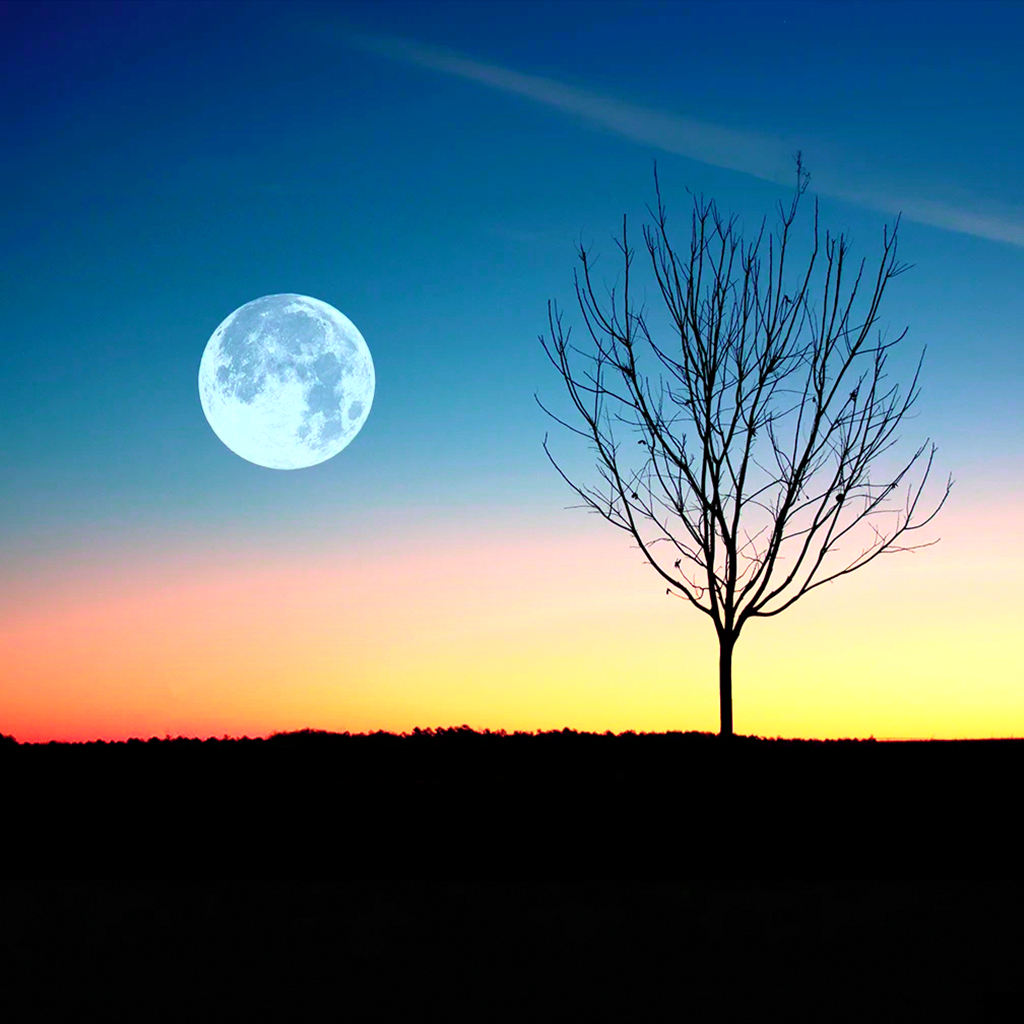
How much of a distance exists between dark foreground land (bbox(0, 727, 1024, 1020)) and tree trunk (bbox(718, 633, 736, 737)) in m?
0.59

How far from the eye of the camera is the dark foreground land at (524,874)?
196 inches

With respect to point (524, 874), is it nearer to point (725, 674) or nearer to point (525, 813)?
point (525, 813)

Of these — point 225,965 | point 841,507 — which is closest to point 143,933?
point 225,965

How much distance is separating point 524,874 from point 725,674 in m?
3.91

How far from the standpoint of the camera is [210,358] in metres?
16.7

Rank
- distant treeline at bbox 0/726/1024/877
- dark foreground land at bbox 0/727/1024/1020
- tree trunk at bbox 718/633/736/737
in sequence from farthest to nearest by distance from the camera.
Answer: tree trunk at bbox 718/633/736/737, distant treeline at bbox 0/726/1024/877, dark foreground land at bbox 0/727/1024/1020

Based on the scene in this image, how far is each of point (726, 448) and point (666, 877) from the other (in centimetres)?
478

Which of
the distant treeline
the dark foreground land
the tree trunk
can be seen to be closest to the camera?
the dark foreground land

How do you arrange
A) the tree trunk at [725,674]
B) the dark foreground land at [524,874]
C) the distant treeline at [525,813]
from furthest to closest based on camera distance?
the tree trunk at [725,674], the distant treeline at [525,813], the dark foreground land at [524,874]

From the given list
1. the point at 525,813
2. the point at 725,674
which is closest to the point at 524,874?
the point at 525,813

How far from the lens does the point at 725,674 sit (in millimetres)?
10953

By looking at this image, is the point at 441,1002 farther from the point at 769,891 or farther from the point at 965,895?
the point at 965,895

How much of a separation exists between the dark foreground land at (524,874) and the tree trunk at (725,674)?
0.59 metres

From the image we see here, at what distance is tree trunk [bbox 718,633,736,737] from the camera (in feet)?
35.8
